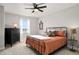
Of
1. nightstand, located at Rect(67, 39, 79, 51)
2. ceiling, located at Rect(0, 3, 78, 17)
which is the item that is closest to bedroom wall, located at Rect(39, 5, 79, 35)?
ceiling, located at Rect(0, 3, 78, 17)

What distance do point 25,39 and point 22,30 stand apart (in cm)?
21

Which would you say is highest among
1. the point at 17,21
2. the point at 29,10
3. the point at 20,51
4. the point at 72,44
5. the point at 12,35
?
the point at 29,10

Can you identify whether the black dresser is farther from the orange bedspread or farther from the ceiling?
the ceiling

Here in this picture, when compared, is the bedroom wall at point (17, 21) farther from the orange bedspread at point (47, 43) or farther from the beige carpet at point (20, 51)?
the beige carpet at point (20, 51)

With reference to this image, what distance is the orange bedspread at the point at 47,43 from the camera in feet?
6.12

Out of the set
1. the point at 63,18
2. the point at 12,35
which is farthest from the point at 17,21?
the point at 63,18

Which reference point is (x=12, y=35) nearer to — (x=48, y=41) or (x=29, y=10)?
(x=29, y=10)

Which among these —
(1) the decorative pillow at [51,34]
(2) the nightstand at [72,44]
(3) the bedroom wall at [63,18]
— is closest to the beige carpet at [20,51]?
(2) the nightstand at [72,44]

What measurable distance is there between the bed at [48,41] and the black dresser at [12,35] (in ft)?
0.81

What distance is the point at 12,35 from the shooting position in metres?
2.01

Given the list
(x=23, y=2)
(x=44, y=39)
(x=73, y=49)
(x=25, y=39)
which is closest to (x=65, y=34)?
(x=73, y=49)

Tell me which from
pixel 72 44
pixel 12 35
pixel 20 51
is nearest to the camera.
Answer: pixel 20 51

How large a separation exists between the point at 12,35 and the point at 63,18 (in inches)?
46.8
